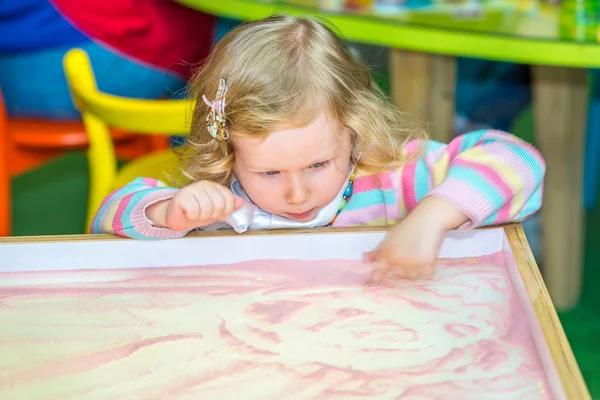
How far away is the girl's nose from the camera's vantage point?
82 centimetres

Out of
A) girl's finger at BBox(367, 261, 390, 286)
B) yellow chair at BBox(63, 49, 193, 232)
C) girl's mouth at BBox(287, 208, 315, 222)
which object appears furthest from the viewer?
yellow chair at BBox(63, 49, 193, 232)

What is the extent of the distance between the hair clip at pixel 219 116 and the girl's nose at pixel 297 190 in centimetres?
9

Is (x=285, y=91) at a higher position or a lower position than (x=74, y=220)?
higher

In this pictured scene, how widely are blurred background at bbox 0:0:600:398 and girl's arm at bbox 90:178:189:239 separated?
0.95 ft

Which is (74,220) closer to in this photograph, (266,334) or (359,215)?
(359,215)

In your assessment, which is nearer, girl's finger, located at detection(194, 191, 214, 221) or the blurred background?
girl's finger, located at detection(194, 191, 214, 221)

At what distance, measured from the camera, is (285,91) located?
0.83 meters

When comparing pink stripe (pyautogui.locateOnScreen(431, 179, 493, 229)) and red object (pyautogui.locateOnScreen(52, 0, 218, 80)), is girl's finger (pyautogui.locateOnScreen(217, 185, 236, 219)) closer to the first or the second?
pink stripe (pyautogui.locateOnScreen(431, 179, 493, 229))

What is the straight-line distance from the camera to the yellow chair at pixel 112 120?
4.00 ft

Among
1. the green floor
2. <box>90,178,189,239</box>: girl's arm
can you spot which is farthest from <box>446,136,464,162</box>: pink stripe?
the green floor

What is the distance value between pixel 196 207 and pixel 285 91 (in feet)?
0.48

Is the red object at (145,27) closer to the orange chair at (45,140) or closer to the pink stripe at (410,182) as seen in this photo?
the orange chair at (45,140)

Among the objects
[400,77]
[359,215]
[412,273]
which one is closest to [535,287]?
[412,273]

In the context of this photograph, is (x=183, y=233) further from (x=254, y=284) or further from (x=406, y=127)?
(x=406, y=127)
